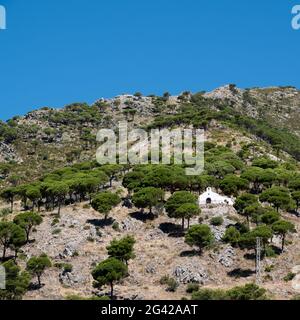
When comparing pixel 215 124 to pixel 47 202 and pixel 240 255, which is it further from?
pixel 240 255

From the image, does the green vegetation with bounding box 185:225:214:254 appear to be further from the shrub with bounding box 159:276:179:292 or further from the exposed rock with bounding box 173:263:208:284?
the shrub with bounding box 159:276:179:292

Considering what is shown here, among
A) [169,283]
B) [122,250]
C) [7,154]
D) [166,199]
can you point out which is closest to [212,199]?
[166,199]

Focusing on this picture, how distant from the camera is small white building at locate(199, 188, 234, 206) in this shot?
321 feet

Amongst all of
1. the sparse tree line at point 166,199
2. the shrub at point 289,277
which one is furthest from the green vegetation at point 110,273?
the shrub at point 289,277

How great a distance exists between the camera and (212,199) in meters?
98.2

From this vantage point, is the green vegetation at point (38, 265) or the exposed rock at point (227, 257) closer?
the green vegetation at point (38, 265)

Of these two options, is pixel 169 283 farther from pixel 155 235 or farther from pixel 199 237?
pixel 155 235

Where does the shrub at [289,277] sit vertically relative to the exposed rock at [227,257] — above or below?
below

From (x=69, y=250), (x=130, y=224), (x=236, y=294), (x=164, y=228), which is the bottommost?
(x=236, y=294)

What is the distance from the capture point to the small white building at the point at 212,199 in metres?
97.9

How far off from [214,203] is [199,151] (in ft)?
135

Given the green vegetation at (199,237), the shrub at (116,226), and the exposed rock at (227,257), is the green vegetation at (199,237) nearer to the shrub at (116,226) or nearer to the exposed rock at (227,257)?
the exposed rock at (227,257)
